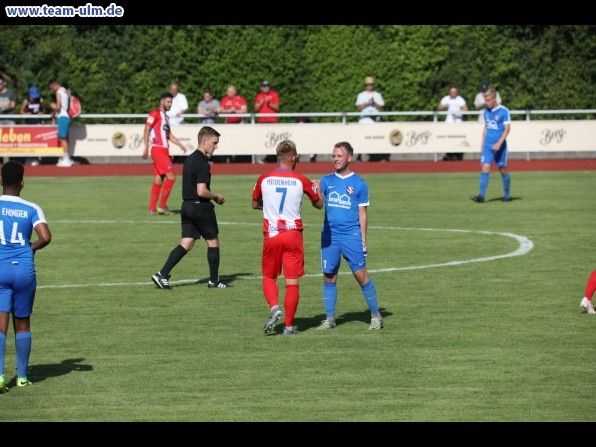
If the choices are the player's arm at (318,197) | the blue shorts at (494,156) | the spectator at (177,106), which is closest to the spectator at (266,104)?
the spectator at (177,106)

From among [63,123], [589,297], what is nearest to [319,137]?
[63,123]

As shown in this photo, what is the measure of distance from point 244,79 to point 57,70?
6.09 metres

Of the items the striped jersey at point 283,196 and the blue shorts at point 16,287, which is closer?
the blue shorts at point 16,287

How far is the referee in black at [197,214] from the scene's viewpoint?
1547 cm

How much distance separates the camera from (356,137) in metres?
36.3

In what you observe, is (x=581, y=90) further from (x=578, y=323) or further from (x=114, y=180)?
(x=578, y=323)

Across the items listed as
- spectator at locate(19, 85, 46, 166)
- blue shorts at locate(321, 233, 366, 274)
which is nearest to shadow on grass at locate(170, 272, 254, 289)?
blue shorts at locate(321, 233, 366, 274)

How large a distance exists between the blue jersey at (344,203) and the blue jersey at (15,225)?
3.52 metres

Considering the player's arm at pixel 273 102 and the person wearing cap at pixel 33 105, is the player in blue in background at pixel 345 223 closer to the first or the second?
the player's arm at pixel 273 102

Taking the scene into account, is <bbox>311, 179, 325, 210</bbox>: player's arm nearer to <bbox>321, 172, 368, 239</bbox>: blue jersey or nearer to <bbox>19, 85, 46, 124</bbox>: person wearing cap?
<bbox>321, 172, 368, 239</bbox>: blue jersey

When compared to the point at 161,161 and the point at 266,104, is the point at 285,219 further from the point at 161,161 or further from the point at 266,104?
the point at 266,104

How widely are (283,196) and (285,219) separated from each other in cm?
23

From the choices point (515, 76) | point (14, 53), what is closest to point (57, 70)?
point (14, 53)

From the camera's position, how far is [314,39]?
43125 millimetres
